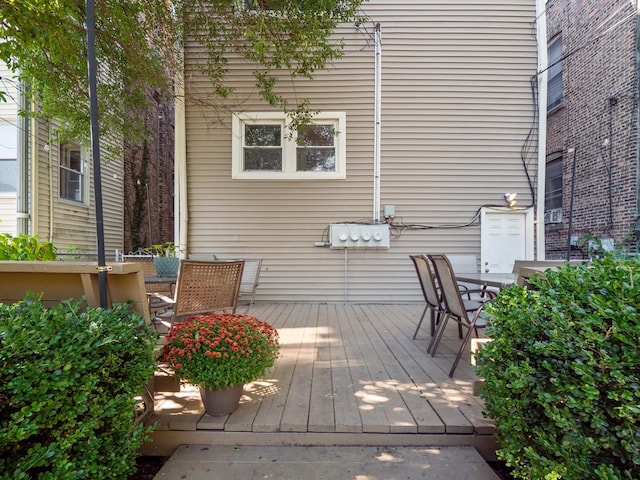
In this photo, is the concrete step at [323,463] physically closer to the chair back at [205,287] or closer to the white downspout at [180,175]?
the chair back at [205,287]

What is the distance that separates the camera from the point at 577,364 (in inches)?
40.1

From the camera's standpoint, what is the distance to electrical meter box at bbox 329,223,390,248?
520 cm

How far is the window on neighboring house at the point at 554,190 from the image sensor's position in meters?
8.27

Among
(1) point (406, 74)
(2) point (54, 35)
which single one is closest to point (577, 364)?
(2) point (54, 35)

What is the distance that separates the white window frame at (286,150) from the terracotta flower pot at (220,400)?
13.0 feet

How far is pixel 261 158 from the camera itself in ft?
17.6

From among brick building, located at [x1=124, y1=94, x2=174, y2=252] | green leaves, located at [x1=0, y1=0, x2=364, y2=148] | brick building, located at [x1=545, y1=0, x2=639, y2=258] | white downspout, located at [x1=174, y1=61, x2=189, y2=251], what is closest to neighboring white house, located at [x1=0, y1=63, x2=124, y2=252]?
green leaves, located at [x1=0, y1=0, x2=364, y2=148]

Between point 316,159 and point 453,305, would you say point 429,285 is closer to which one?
point 453,305

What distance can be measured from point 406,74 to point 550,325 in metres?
5.11

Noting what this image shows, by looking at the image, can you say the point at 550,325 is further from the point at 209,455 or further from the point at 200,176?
the point at 200,176

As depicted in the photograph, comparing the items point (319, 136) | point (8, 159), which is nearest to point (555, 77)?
point (319, 136)

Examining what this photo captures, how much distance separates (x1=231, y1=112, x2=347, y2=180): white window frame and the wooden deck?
3.00m

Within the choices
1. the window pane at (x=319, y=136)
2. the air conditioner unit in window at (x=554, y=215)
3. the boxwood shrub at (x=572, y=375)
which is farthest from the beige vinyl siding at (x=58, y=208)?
the air conditioner unit in window at (x=554, y=215)

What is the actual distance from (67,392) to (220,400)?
773mm
